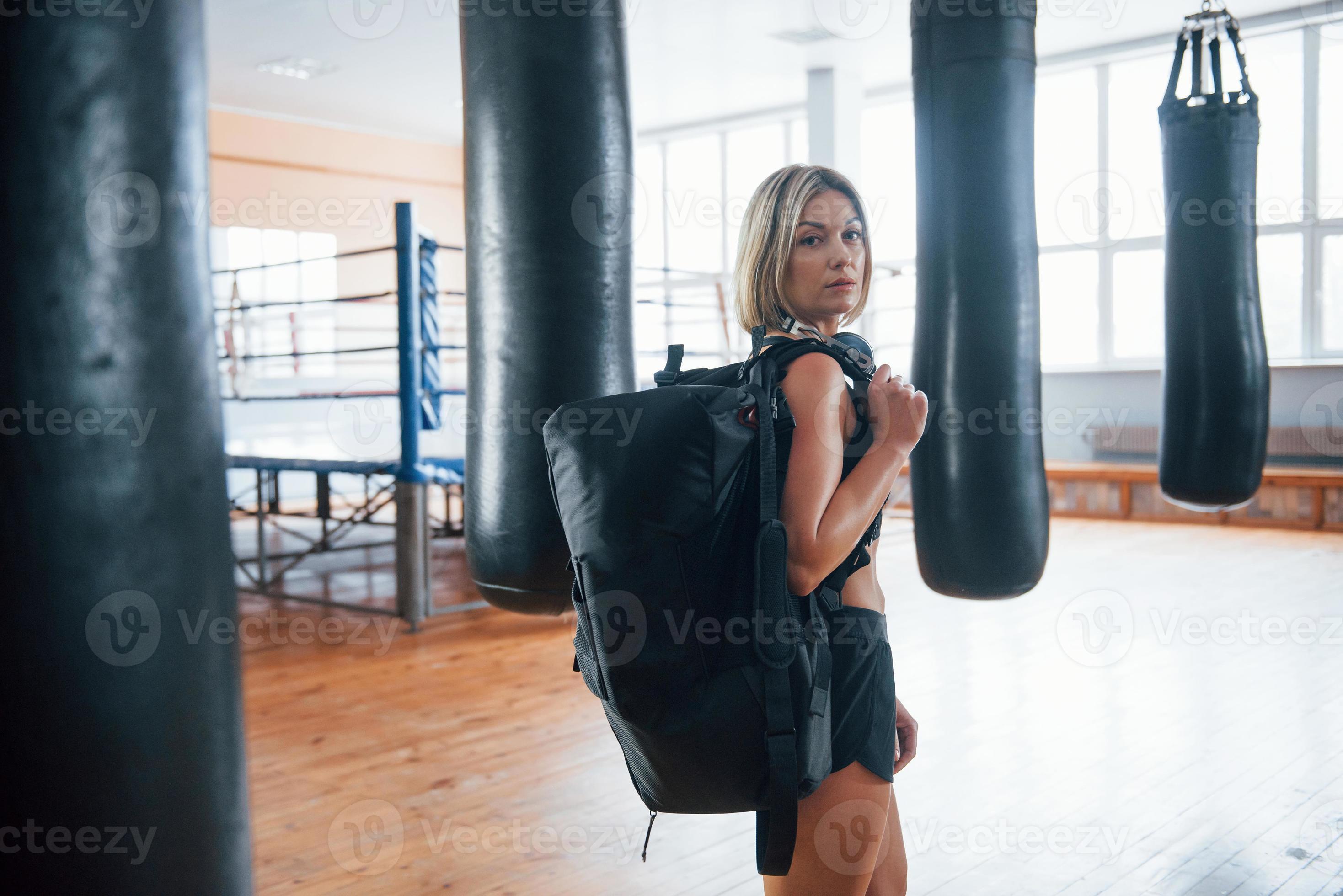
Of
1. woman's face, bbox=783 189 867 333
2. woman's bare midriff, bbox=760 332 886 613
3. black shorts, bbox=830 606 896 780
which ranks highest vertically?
woman's face, bbox=783 189 867 333

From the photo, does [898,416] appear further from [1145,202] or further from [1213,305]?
[1145,202]

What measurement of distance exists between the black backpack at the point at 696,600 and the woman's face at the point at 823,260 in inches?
10.1

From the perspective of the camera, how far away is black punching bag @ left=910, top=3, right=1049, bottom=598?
1.84 m

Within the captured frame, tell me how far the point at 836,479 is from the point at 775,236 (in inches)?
13.1

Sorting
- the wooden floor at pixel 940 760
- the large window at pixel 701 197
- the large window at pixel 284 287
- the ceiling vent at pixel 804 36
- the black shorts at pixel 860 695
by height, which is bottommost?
the wooden floor at pixel 940 760

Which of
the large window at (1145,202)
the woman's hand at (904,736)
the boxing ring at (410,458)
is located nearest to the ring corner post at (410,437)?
the boxing ring at (410,458)

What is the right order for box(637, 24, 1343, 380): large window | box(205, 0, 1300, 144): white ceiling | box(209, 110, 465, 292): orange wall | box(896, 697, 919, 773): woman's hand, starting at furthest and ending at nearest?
box(209, 110, 465, 292): orange wall
box(637, 24, 1343, 380): large window
box(205, 0, 1300, 144): white ceiling
box(896, 697, 919, 773): woman's hand

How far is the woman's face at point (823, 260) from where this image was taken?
127 centimetres

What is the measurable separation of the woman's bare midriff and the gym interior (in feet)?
0.71

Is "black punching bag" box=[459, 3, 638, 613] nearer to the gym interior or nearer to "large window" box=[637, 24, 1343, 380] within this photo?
the gym interior

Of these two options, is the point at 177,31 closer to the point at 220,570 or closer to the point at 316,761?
the point at 220,570

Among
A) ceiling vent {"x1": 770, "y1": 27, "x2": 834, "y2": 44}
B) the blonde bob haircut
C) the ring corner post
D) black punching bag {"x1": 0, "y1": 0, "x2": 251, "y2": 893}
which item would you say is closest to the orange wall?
ceiling vent {"x1": 770, "y1": 27, "x2": 834, "y2": 44}

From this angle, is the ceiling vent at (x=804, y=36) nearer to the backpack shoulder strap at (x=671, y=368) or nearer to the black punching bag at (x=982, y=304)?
the black punching bag at (x=982, y=304)

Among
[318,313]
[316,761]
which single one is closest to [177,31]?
[316,761]
